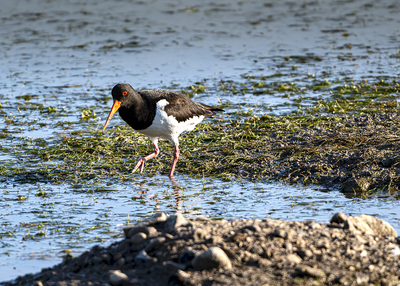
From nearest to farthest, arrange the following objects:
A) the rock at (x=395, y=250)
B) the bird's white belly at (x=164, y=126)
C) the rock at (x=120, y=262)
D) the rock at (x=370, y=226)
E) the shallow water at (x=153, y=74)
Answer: the rock at (x=120, y=262)
the rock at (x=395, y=250)
the rock at (x=370, y=226)
the shallow water at (x=153, y=74)
the bird's white belly at (x=164, y=126)

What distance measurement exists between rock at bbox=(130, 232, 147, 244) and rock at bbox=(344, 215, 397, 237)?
1.81 metres

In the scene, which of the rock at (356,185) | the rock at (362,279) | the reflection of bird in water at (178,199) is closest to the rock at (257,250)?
the rock at (362,279)

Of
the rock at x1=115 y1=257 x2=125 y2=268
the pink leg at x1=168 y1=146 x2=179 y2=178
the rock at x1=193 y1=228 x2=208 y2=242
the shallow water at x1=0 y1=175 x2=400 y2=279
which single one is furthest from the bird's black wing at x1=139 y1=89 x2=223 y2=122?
the rock at x1=115 y1=257 x2=125 y2=268

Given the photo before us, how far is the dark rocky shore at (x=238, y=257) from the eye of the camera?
14.4 feet

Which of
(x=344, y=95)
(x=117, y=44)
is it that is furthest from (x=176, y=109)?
(x=117, y=44)

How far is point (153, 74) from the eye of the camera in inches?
603

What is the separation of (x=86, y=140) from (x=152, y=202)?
9.99ft

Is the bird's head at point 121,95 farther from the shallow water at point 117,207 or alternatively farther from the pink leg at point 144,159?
the shallow water at point 117,207

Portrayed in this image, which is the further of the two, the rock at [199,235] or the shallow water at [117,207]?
the shallow water at [117,207]

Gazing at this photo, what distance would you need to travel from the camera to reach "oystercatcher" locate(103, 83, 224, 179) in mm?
8203

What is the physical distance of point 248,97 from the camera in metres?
12.6

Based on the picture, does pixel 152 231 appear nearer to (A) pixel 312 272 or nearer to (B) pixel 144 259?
(B) pixel 144 259

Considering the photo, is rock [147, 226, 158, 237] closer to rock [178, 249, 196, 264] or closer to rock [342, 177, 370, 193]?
rock [178, 249, 196, 264]

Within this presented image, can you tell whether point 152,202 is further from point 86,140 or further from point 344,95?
point 344,95
